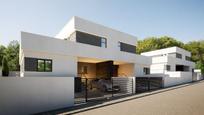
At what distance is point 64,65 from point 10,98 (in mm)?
8955

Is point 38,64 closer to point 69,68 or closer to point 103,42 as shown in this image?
point 69,68

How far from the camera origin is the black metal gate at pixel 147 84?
711 inches

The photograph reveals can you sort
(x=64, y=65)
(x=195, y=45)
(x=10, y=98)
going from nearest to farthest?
(x=10, y=98) → (x=64, y=65) → (x=195, y=45)

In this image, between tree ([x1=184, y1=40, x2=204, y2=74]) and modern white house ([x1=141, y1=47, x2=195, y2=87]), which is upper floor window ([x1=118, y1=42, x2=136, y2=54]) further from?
tree ([x1=184, y1=40, x2=204, y2=74])

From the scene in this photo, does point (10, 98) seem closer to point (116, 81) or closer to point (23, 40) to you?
point (23, 40)

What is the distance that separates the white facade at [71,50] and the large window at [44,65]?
28cm

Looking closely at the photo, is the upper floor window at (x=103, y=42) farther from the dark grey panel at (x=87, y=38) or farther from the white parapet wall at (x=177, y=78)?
the white parapet wall at (x=177, y=78)

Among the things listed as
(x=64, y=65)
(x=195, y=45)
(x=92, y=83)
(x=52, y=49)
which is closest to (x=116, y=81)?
(x=92, y=83)

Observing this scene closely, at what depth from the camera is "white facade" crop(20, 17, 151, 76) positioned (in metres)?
15.0

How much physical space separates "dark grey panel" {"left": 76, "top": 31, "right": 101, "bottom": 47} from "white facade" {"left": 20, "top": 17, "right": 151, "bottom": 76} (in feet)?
1.31

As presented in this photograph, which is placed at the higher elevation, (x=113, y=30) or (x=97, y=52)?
(x=113, y=30)

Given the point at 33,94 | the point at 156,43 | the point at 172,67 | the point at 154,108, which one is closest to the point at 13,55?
the point at 172,67

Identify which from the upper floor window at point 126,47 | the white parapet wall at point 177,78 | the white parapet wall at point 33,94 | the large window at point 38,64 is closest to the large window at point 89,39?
the upper floor window at point 126,47

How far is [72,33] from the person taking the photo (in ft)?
66.9
